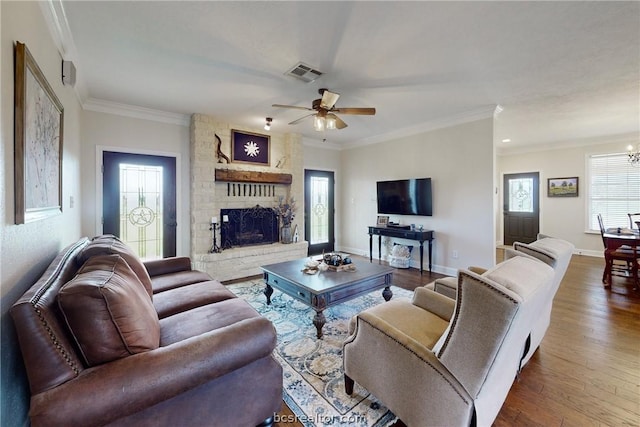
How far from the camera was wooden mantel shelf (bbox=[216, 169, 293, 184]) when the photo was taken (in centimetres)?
457

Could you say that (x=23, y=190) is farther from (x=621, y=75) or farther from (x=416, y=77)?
(x=621, y=75)

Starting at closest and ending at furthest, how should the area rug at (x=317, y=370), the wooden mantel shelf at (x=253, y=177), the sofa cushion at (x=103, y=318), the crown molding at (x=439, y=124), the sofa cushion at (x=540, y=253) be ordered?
the sofa cushion at (x=103, y=318), the area rug at (x=317, y=370), the sofa cushion at (x=540, y=253), the crown molding at (x=439, y=124), the wooden mantel shelf at (x=253, y=177)

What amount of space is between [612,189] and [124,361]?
8558 millimetres

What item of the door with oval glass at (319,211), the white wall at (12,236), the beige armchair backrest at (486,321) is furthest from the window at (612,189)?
the white wall at (12,236)

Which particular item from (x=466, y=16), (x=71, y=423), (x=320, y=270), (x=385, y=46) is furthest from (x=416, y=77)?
(x=71, y=423)

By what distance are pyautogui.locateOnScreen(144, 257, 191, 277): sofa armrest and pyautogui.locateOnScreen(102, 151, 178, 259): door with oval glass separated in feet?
5.12

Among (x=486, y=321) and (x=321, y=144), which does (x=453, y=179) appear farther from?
(x=486, y=321)

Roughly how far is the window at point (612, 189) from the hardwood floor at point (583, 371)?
3352mm

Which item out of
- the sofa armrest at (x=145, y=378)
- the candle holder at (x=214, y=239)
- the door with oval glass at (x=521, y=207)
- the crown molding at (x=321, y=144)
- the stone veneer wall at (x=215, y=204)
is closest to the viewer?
the sofa armrest at (x=145, y=378)

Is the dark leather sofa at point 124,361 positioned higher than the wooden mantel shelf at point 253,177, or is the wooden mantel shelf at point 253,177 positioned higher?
the wooden mantel shelf at point 253,177

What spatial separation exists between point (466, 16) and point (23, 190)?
9.89ft

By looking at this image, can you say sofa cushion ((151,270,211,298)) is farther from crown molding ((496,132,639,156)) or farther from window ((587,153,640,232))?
window ((587,153,640,232))

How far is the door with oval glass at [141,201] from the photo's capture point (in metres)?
3.88

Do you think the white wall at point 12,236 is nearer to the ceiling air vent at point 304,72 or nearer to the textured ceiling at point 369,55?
the textured ceiling at point 369,55
